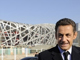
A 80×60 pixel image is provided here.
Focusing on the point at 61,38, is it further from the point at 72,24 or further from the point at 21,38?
the point at 21,38

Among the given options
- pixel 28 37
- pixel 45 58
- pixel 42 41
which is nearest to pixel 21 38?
pixel 28 37

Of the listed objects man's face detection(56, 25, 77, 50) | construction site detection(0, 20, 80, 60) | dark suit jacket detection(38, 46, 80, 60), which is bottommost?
construction site detection(0, 20, 80, 60)

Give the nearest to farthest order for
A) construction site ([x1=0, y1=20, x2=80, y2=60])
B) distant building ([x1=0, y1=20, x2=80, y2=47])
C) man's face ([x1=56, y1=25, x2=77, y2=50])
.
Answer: man's face ([x1=56, y1=25, x2=77, y2=50]) < construction site ([x1=0, y1=20, x2=80, y2=60]) < distant building ([x1=0, y1=20, x2=80, y2=47])

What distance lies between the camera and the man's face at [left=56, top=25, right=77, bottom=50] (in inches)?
71.1

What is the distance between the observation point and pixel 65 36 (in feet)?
5.98

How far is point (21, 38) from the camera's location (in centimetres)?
6838

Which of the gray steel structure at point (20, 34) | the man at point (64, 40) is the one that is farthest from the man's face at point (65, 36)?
the gray steel structure at point (20, 34)

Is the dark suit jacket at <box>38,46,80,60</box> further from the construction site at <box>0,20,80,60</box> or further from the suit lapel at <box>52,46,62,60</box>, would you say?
the construction site at <box>0,20,80,60</box>

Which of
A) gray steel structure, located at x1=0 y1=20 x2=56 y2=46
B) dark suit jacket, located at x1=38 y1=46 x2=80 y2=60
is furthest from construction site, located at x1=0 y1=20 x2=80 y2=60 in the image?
dark suit jacket, located at x1=38 y1=46 x2=80 y2=60

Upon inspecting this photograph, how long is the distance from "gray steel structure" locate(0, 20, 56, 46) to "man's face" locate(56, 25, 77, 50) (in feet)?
193

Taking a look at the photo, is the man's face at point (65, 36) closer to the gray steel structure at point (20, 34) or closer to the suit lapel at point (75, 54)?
the suit lapel at point (75, 54)

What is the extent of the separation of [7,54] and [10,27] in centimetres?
3787

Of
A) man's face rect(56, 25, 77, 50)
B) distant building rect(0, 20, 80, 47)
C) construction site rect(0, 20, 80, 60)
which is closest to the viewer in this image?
man's face rect(56, 25, 77, 50)

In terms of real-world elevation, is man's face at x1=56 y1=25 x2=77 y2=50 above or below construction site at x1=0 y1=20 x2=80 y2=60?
above
